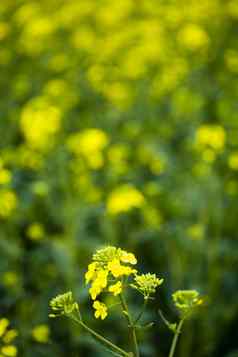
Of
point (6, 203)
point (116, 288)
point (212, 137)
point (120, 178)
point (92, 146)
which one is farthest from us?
point (120, 178)

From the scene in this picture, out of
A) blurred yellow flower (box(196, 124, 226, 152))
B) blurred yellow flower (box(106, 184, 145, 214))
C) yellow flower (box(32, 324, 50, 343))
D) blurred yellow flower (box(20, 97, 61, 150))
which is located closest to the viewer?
yellow flower (box(32, 324, 50, 343))

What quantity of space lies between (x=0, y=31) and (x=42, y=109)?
5.59ft

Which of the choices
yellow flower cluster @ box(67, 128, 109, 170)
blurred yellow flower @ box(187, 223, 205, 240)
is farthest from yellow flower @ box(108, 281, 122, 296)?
yellow flower cluster @ box(67, 128, 109, 170)

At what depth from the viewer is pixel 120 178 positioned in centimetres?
335

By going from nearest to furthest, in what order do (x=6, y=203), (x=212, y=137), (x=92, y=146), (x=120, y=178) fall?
(x=6, y=203)
(x=212, y=137)
(x=92, y=146)
(x=120, y=178)

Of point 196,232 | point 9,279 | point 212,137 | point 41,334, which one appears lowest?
point 41,334

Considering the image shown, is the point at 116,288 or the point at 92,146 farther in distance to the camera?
the point at 92,146

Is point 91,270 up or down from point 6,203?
down

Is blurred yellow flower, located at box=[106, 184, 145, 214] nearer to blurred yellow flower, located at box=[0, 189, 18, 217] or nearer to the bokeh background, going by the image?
the bokeh background

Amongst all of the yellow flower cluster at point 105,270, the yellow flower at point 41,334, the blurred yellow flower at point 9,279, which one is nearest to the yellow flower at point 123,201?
the blurred yellow flower at point 9,279

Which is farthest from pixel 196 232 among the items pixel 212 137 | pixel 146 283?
pixel 146 283

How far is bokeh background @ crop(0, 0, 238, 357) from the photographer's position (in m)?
2.65

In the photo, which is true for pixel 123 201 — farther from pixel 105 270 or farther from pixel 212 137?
pixel 105 270

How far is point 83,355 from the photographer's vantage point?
2.64m
